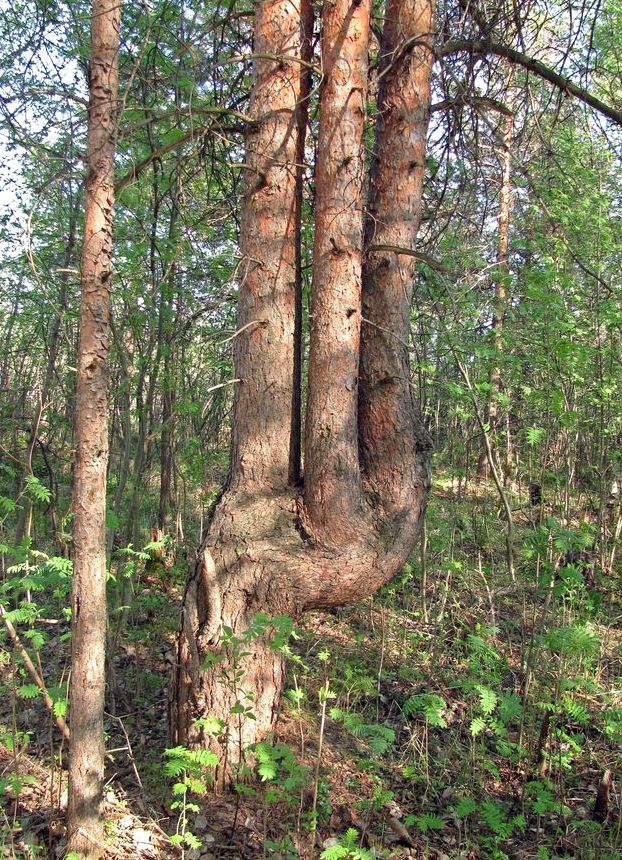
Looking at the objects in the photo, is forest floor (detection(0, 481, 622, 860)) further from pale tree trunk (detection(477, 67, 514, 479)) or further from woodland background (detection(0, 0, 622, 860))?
pale tree trunk (detection(477, 67, 514, 479))

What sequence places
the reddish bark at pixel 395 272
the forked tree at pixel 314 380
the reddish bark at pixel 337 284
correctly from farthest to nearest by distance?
the reddish bark at pixel 395 272 < the reddish bark at pixel 337 284 < the forked tree at pixel 314 380

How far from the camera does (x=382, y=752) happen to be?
126 inches

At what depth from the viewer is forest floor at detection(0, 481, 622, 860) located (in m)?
3.00

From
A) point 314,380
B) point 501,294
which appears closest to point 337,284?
point 314,380

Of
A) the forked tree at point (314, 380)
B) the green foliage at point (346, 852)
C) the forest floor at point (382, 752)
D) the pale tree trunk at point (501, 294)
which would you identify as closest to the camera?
the green foliage at point (346, 852)

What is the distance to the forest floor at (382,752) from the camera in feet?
9.84

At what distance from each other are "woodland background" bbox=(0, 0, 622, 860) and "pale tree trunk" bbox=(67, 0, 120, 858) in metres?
0.19

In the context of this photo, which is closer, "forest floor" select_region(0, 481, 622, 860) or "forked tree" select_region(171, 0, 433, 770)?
"forest floor" select_region(0, 481, 622, 860)

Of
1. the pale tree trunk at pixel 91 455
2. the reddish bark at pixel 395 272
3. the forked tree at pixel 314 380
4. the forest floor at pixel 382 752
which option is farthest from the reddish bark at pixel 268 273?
the forest floor at pixel 382 752

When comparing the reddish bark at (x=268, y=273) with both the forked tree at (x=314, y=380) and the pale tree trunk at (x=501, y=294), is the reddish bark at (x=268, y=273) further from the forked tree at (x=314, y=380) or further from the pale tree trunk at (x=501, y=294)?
the pale tree trunk at (x=501, y=294)

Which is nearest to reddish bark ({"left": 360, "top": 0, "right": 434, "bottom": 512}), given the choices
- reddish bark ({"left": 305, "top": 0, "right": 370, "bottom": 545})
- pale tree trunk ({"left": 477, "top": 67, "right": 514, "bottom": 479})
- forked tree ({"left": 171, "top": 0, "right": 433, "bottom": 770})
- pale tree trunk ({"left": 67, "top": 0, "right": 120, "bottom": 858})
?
forked tree ({"left": 171, "top": 0, "right": 433, "bottom": 770})

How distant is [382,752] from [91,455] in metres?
2.18

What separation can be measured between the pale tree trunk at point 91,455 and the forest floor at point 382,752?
31 cm

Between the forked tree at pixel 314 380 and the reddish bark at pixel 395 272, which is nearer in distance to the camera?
the forked tree at pixel 314 380
